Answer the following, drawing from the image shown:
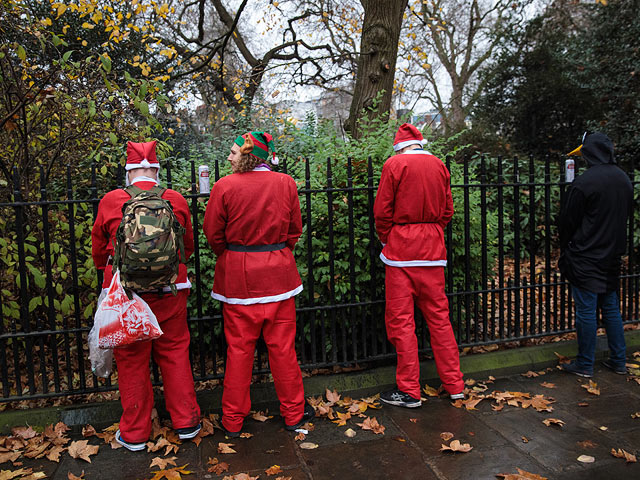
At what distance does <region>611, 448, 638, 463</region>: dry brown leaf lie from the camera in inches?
112

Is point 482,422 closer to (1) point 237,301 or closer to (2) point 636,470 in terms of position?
(2) point 636,470

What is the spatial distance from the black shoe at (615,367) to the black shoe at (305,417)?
2751 mm

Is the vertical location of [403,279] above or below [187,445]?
above

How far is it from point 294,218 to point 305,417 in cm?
146

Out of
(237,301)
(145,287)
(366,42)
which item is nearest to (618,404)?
(237,301)

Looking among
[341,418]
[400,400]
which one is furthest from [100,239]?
[400,400]

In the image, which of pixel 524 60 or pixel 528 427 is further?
pixel 524 60

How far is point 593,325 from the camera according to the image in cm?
413

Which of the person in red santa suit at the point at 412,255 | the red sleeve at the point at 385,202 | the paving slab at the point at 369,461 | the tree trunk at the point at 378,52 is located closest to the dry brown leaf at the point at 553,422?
the person in red santa suit at the point at 412,255

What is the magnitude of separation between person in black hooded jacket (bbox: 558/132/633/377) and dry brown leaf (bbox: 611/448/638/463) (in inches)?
53.3

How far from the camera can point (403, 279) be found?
12.2ft

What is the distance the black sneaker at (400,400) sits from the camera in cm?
368

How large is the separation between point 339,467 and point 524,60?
10.8 meters

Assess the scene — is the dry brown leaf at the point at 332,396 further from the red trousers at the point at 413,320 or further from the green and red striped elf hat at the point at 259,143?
the green and red striped elf hat at the point at 259,143
